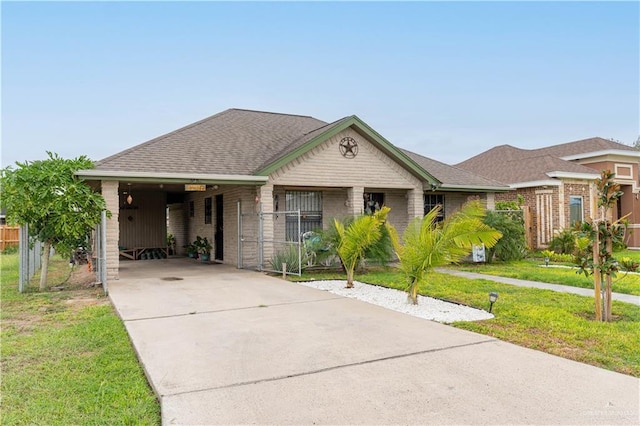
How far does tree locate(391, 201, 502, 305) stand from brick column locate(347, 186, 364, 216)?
5916 mm

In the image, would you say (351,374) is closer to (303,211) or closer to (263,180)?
(263,180)

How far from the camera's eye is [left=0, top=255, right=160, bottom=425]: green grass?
355 centimetres

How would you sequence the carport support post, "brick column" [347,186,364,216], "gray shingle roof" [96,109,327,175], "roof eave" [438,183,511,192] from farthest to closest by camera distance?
"roof eave" [438,183,511,192]
"brick column" [347,186,364,216]
the carport support post
"gray shingle roof" [96,109,327,175]

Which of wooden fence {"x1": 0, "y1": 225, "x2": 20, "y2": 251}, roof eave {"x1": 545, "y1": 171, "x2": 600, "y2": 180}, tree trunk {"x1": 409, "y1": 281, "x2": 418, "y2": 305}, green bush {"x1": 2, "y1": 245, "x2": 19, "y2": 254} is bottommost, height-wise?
green bush {"x1": 2, "y1": 245, "x2": 19, "y2": 254}

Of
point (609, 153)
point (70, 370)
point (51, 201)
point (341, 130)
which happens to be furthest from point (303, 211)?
point (609, 153)

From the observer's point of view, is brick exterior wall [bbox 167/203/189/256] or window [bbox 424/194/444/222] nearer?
window [bbox 424/194/444/222]

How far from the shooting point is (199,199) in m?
18.3

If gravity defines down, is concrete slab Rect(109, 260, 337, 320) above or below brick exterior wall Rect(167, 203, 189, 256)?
below

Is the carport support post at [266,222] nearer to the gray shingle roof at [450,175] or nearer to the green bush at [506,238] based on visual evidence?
the gray shingle roof at [450,175]

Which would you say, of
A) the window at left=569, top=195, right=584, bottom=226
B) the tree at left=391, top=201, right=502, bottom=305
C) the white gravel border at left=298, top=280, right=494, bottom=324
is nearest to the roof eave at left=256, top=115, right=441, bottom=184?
the white gravel border at left=298, top=280, right=494, bottom=324

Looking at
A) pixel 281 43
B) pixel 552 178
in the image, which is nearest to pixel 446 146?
pixel 552 178

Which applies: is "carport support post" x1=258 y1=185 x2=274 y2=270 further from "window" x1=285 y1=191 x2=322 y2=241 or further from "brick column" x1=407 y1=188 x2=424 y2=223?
"brick column" x1=407 y1=188 x2=424 y2=223

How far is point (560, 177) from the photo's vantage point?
19250 millimetres

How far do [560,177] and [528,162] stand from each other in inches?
103
